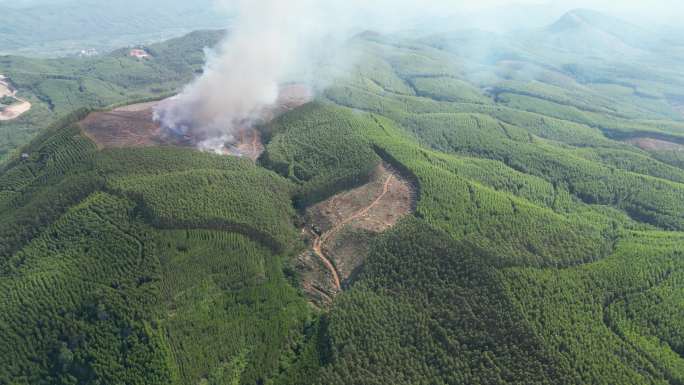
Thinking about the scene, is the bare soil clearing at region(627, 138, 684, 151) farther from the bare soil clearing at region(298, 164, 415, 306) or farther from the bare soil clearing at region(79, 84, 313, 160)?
the bare soil clearing at region(79, 84, 313, 160)

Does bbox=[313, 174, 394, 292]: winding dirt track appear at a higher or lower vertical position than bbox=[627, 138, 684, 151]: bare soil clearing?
lower

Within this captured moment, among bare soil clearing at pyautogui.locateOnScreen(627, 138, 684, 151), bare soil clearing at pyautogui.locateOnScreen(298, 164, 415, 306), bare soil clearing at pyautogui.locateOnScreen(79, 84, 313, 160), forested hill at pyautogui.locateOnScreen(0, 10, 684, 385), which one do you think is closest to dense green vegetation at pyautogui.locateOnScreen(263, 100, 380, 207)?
forested hill at pyautogui.locateOnScreen(0, 10, 684, 385)

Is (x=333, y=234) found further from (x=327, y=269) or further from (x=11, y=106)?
(x=11, y=106)

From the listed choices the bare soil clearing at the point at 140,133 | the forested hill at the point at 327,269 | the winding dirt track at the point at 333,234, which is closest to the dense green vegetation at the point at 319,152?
the forested hill at the point at 327,269

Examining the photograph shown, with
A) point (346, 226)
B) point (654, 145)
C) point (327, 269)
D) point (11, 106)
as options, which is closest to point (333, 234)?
point (346, 226)

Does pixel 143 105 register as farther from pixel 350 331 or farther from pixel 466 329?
pixel 466 329

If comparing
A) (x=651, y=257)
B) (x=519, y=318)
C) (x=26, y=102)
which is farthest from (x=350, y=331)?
(x=26, y=102)

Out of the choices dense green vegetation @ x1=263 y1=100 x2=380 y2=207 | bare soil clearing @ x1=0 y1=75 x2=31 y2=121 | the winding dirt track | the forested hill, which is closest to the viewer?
the forested hill
